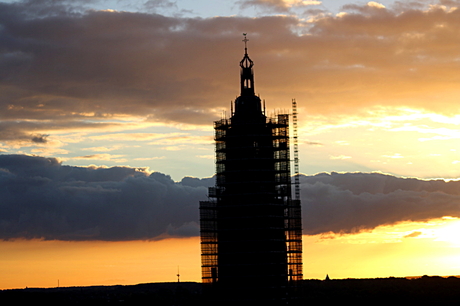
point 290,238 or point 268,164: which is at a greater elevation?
point 268,164

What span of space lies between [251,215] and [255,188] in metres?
6.31

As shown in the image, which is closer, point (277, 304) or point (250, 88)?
point (277, 304)

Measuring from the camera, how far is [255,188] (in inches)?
7219

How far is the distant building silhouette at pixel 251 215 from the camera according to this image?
179 m

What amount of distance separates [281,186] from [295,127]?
19.3 m

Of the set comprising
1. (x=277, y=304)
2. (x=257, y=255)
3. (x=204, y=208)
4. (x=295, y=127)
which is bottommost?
(x=277, y=304)

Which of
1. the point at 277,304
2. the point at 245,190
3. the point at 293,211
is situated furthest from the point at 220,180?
the point at 277,304

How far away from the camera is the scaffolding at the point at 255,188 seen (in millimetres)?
183625

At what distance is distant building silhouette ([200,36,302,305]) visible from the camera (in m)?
179

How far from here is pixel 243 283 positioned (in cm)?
17900

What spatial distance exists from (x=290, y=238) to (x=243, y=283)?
17208 millimetres

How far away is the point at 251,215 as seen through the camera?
182250 mm

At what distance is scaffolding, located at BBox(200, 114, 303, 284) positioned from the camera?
183625 millimetres

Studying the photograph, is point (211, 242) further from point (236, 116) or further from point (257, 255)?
point (236, 116)
